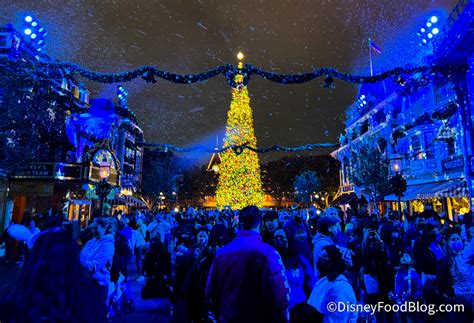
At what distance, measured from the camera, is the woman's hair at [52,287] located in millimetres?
2199

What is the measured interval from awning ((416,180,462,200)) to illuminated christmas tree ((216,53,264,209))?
719 inches

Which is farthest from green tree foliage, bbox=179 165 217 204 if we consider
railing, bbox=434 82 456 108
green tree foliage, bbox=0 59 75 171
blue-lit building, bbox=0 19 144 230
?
green tree foliage, bbox=0 59 75 171

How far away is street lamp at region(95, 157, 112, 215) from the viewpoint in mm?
19062

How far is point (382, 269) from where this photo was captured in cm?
578

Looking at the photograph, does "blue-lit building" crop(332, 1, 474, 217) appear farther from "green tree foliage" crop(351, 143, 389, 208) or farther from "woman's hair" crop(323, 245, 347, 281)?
"woman's hair" crop(323, 245, 347, 281)

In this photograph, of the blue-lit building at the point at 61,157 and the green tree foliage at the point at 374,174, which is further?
the green tree foliage at the point at 374,174

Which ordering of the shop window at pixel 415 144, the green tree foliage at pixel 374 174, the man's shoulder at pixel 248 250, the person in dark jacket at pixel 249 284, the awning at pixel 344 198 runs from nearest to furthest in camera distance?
1. the person in dark jacket at pixel 249 284
2. the man's shoulder at pixel 248 250
3. the shop window at pixel 415 144
4. the green tree foliage at pixel 374 174
5. the awning at pixel 344 198

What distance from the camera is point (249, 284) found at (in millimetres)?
3031

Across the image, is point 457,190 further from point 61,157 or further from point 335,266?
point 61,157

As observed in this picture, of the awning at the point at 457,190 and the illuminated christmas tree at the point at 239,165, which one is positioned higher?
the illuminated christmas tree at the point at 239,165

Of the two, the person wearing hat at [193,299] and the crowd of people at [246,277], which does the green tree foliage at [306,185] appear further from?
the person wearing hat at [193,299]

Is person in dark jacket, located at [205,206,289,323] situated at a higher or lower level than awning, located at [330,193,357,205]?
lower

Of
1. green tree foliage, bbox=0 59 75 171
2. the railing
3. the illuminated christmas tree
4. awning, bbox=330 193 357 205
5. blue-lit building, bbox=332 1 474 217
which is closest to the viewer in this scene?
green tree foliage, bbox=0 59 75 171

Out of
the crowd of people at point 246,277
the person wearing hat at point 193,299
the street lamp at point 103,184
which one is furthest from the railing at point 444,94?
the person wearing hat at point 193,299
